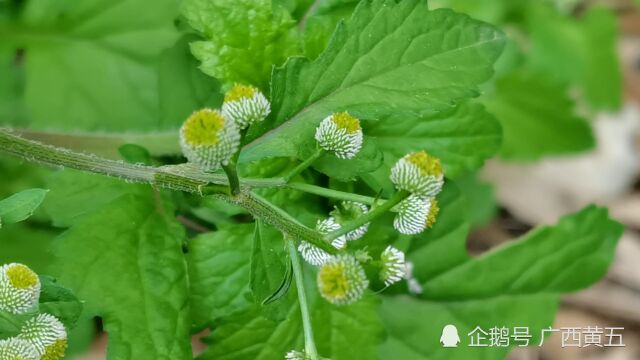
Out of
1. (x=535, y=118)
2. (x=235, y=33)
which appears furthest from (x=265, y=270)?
(x=535, y=118)

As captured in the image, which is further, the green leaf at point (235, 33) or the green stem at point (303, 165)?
the green leaf at point (235, 33)

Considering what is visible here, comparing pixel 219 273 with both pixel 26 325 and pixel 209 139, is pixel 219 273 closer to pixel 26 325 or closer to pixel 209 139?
pixel 26 325

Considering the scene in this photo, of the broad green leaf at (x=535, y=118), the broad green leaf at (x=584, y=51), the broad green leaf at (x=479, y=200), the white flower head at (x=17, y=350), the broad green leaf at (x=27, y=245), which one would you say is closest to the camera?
the white flower head at (x=17, y=350)

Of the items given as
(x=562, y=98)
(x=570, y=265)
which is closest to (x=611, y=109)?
(x=562, y=98)

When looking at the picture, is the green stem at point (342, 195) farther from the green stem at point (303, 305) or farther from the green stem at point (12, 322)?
the green stem at point (12, 322)

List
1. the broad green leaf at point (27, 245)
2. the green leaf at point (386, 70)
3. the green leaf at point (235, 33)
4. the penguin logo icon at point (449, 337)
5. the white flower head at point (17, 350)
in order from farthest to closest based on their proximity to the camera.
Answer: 1. the broad green leaf at point (27, 245)
2. the penguin logo icon at point (449, 337)
3. the green leaf at point (235, 33)
4. the green leaf at point (386, 70)
5. the white flower head at point (17, 350)

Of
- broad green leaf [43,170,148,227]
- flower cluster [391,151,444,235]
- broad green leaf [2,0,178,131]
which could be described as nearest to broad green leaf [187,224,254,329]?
broad green leaf [43,170,148,227]

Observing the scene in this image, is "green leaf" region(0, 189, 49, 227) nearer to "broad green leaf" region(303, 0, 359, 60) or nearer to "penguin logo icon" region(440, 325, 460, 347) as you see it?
"broad green leaf" region(303, 0, 359, 60)

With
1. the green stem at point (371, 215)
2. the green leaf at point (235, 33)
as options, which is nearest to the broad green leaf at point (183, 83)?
the green leaf at point (235, 33)
